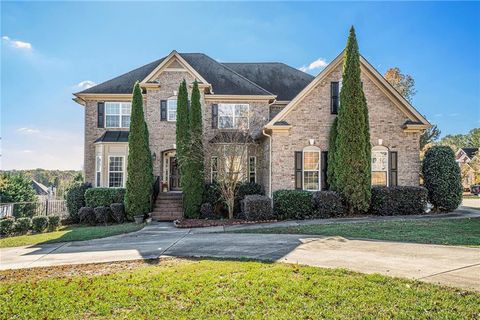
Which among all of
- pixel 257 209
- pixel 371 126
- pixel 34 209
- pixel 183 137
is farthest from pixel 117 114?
pixel 371 126

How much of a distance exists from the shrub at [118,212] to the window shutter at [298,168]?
934 centimetres

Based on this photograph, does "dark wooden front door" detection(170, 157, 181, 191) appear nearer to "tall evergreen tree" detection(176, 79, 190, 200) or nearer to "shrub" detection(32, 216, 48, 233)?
"tall evergreen tree" detection(176, 79, 190, 200)

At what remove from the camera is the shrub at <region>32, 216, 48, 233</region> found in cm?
1414

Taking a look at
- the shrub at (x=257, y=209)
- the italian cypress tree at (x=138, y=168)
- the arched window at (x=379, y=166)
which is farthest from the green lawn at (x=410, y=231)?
the italian cypress tree at (x=138, y=168)

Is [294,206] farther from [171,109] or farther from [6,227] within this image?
[6,227]

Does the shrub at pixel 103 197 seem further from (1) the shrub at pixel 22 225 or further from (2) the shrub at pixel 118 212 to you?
(1) the shrub at pixel 22 225

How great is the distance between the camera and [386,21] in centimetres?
1395

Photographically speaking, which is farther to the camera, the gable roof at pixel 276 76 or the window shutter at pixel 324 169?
the gable roof at pixel 276 76

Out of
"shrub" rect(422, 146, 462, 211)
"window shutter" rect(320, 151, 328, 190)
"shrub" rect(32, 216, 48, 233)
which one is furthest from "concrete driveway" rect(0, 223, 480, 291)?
"shrub" rect(422, 146, 462, 211)

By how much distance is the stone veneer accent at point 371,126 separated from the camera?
16.1m

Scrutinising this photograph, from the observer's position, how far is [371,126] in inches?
637

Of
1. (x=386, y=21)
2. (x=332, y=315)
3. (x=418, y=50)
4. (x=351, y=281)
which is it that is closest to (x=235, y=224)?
(x=351, y=281)

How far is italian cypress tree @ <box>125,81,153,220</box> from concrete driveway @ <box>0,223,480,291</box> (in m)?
5.12

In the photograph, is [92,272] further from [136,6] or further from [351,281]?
[136,6]
